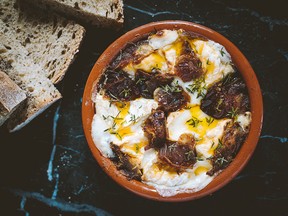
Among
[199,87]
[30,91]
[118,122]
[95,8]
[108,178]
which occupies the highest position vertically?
[95,8]

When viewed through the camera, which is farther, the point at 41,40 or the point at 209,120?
the point at 41,40

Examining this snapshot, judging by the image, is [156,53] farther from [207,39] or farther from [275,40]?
[275,40]

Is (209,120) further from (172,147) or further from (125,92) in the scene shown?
(125,92)

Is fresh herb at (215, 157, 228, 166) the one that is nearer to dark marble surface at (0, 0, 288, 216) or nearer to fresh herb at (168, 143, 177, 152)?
fresh herb at (168, 143, 177, 152)

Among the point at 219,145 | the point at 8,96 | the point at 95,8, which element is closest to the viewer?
the point at 219,145

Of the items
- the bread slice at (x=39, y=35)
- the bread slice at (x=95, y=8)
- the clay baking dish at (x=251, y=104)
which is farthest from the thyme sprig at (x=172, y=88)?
the bread slice at (x=39, y=35)

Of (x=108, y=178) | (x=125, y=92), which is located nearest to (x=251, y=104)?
(x=125, y=92)

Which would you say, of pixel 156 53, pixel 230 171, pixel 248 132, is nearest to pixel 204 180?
pixel 230 171
